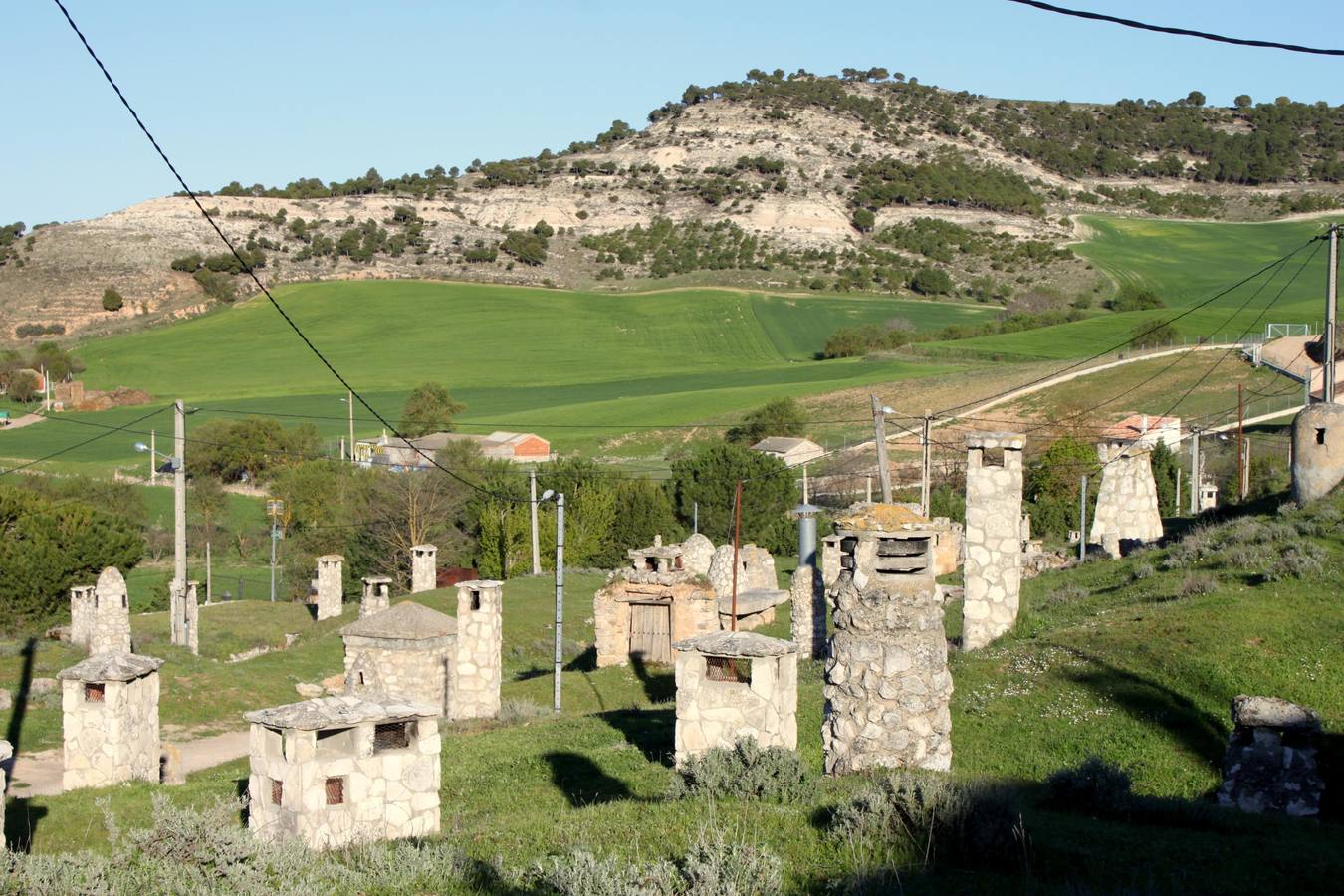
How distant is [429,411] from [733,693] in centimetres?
6818

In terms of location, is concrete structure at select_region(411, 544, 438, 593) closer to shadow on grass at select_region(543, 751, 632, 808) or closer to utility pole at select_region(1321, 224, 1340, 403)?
shadow on grass at select_region(543, 751, 632, 808)

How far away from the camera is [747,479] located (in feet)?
181

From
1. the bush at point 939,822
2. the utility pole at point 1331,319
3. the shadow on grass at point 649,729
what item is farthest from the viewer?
the utility pole at point 1331,319

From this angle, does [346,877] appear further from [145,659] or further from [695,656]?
[145,659]

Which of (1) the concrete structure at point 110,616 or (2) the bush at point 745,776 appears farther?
(1) the concrete structure at point 110,616

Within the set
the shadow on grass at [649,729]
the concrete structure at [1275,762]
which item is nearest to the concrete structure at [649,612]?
the shadow on grass at [649,729]

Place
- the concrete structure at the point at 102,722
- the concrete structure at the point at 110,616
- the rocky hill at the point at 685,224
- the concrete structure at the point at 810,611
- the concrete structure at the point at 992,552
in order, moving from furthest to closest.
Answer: the rocky hill at the point at 685,224, the concrete structure at the point at 110,616, the concrete structure at the point at 810,611, the concrete structure at the point at 992,552, the concrete structure at the point at 102,722

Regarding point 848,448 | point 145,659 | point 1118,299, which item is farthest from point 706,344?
point 145,659

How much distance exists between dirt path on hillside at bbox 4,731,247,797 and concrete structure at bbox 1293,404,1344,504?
17.6 m

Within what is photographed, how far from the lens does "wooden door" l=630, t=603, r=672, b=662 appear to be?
89.8ft

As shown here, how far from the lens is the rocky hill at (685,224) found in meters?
130

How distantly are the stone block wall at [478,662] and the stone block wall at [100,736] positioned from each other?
6807mm

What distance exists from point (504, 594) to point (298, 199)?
13686 cm

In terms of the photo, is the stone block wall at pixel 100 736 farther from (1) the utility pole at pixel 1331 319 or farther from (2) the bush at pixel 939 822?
(1) the utility pole at pixel 1331 319
